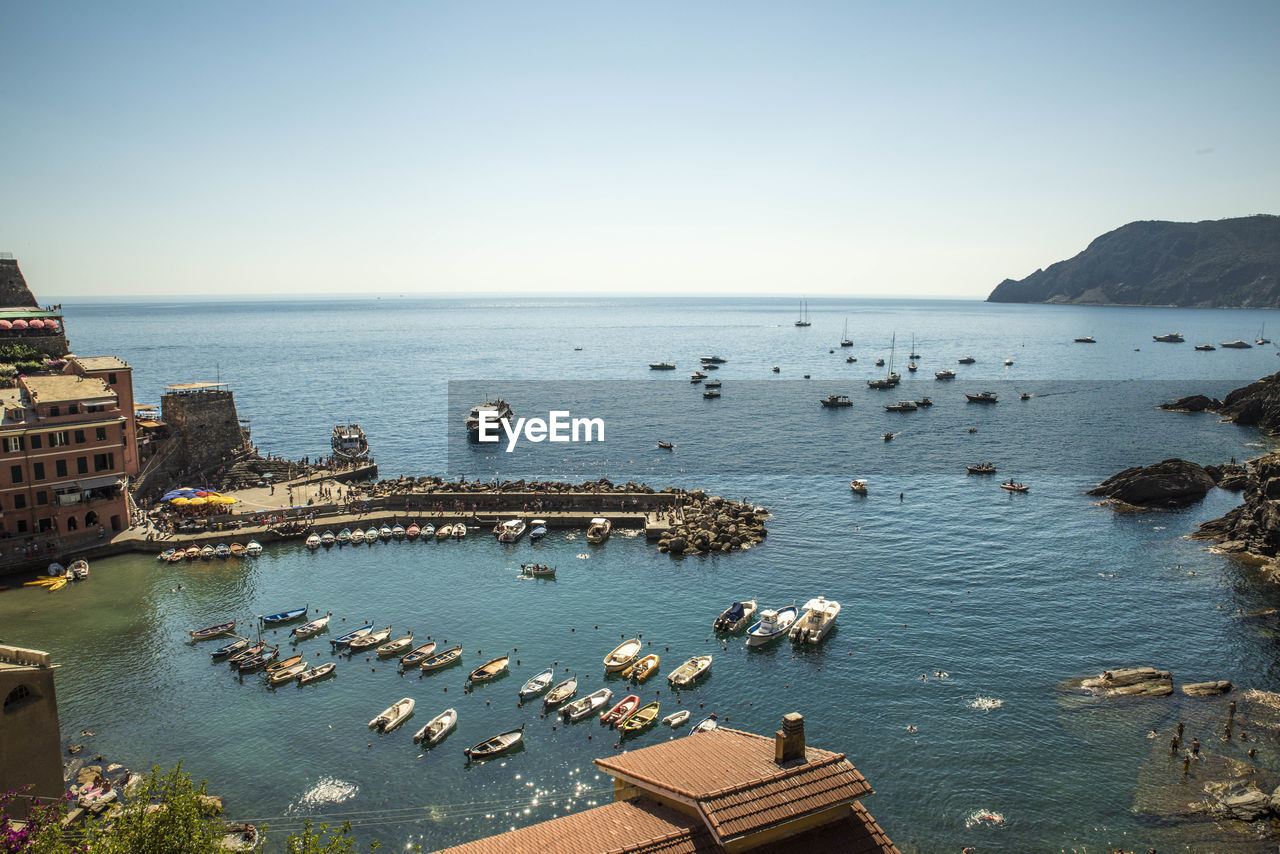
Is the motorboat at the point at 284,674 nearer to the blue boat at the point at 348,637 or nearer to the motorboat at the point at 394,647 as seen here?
the blue boat at the point at 348,637

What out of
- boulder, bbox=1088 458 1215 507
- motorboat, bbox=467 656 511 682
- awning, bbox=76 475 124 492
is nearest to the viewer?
motorboat, bbox=467 656 511 682

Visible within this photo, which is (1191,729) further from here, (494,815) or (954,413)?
(954,413)

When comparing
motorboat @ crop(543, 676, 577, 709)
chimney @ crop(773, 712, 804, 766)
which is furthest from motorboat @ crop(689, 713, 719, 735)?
chimney @ crop(773, 712, 804, 766)

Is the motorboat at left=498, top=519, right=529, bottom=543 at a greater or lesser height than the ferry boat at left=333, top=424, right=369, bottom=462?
lesser

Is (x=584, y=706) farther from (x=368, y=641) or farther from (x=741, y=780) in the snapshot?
(x=741, y=780)

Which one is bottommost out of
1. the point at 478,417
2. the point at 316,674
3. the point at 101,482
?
the point at 316,674

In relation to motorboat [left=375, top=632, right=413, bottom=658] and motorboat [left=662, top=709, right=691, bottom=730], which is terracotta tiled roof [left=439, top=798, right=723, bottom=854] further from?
motorboat [left=375, top=632, right=413, bottom=658]

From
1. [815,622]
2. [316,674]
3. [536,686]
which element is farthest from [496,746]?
[815,622]
